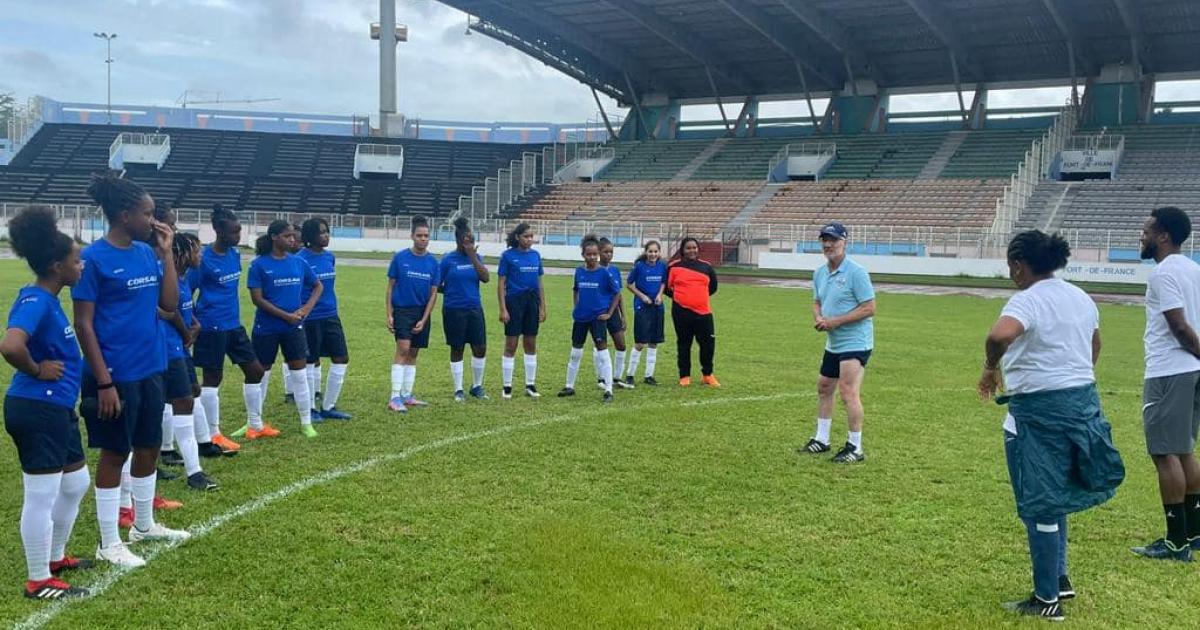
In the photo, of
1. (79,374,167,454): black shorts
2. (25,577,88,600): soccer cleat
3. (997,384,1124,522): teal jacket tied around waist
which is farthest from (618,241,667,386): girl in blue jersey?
(25,577,88,600): soccer cleat

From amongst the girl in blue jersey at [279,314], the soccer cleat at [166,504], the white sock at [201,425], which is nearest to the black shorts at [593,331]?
the girl in blue jersey at [279,314]

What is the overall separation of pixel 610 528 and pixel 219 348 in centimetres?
424

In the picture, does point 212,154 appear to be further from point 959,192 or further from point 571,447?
point 571,447

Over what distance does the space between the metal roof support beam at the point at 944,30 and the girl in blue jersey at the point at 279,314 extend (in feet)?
121

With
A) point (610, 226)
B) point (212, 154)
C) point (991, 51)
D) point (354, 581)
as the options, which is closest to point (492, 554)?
point (354, 581)

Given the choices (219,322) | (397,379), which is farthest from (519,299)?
(219,322)

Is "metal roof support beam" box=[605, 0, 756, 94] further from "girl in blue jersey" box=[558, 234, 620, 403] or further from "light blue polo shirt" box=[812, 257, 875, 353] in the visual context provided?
"light blue polo shirt" box=[812, 257, 875, 353]

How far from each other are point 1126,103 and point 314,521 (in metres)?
49.4

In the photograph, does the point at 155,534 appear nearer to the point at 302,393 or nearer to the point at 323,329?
the point at 302,393

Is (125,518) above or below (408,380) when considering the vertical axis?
below

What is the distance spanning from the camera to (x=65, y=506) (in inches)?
192

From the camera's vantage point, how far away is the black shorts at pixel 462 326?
33.7ft

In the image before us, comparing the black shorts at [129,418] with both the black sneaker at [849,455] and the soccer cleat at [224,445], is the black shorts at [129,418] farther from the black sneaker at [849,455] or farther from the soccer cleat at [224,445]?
the black sneaker at [849,455]

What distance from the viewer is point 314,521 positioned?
590 cm
